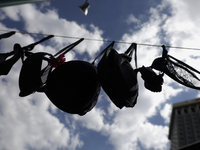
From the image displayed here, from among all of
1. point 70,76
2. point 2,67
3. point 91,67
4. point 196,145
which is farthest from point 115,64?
point 196,145

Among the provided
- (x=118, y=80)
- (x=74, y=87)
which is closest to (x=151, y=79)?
(x=118, y=80)

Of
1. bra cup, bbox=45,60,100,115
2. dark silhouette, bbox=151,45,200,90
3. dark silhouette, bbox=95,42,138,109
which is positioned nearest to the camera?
dark silhouette, bbox=95,42,138,109

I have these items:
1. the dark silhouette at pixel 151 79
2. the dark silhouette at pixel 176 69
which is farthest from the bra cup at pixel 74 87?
the dark silhouette at pixel 176 69

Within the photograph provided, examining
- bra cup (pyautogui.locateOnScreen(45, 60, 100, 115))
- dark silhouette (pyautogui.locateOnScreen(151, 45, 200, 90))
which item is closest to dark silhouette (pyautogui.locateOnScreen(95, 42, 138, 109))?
bra cup (pyautogui.locateOnScreen(45, 60, 100, 115))

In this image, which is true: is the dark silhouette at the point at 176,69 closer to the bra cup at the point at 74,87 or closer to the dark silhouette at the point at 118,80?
the dark silhouette at the point at 118,80

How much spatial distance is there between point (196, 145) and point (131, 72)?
8.66 meters

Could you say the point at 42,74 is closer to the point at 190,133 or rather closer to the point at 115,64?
the point at 115,64

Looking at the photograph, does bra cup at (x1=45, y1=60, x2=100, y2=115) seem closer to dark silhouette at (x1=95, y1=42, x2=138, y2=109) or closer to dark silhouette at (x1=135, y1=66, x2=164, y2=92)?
dark silhouette at (x1=95, y1=42, x2=138, y2=109)

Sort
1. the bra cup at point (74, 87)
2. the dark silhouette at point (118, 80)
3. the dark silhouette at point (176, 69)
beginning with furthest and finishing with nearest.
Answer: the dark silhouette at point (176, 69) → the bra cup at point (74, 87) → the dark silhouette at point (118, 80)

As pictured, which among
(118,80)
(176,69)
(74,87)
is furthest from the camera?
(176,69)

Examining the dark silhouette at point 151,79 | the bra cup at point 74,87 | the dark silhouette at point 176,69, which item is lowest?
the bra cup at point 74,87

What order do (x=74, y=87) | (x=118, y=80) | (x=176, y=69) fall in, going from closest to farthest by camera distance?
(x=118, y=80) < (x=74, y=87) < (x=176, y=69)

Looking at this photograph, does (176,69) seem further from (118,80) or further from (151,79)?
(118,80)

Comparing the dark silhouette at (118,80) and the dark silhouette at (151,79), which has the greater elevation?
the dark silhouette at (151,79)
